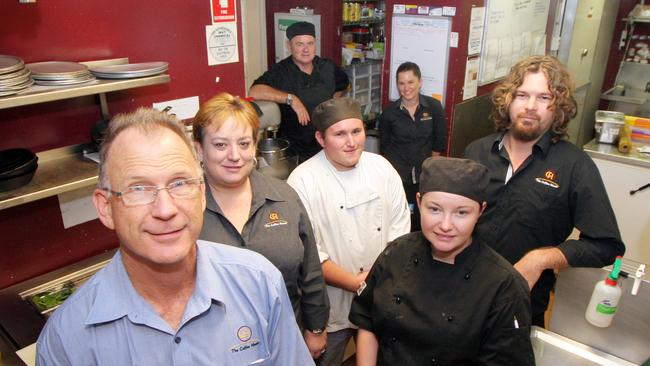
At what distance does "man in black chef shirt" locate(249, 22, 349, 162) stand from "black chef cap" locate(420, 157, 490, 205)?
2.16 meters

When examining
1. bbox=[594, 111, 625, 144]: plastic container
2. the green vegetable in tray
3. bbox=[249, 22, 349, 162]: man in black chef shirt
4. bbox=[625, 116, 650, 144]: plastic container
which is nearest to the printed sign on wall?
bbox=[249, 22, 349, 162]: man in black chef shirt

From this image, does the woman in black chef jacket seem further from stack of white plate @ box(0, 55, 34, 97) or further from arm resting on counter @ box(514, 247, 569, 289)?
stack of white plate @ box(0, 55, 34, 97)

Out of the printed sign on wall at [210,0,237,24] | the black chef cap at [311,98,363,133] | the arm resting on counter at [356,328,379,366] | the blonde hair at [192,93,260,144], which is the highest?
the printed sign on wall at [210,0,237,24]

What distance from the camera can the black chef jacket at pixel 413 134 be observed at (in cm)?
378

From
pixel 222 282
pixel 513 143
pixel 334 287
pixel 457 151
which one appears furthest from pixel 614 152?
pixel 222 282

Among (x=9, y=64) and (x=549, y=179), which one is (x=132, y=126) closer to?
(x=9, y=64)

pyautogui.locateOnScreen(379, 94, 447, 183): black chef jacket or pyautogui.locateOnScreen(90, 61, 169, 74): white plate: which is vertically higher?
pyautogui.locateOnScreen(90, 61, 169, 74): white plate

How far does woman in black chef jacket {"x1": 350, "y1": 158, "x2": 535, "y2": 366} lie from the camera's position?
1.43 m

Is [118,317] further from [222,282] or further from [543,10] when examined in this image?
[543,10]

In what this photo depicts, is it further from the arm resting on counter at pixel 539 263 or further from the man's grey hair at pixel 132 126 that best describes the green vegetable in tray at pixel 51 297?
the arm resting on counter at pixel 539 263

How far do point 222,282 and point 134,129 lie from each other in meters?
0.44

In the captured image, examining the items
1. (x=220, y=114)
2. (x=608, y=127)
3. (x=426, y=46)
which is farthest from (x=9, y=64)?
(x=608, y=127)

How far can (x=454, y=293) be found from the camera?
1.47m

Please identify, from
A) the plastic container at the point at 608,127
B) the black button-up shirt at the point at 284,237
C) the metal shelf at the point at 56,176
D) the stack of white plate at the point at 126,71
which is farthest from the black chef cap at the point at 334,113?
the plastic container at the point at 608,127
